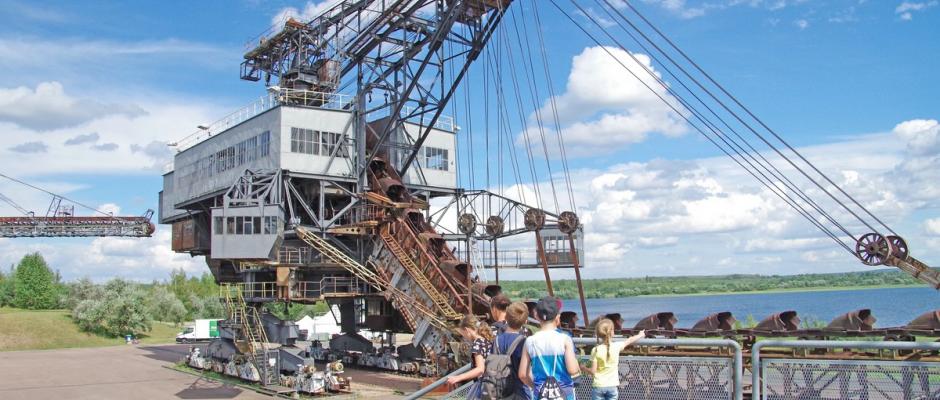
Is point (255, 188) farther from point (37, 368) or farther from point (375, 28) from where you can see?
point (37, 368)

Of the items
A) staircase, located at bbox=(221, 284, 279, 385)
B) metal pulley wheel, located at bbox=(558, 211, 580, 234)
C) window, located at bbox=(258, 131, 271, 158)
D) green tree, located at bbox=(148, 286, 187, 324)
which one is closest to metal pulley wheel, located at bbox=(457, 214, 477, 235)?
metal pulley wheel, located at bbox=(558, 211, 580, 234)

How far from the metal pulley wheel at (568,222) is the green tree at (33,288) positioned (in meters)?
90.4

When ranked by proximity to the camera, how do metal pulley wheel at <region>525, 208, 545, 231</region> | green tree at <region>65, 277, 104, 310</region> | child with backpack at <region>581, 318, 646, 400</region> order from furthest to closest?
1. green tree at <region>65, 277, 104, 310</region>
2. metal pulley wheel at <region>525, 208, 545, 231</region>
3. child with backpack at <region>581, 318, 646, 400</region>

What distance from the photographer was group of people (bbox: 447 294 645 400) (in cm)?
769

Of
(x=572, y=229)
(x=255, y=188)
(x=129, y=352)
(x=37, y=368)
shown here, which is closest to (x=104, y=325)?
(x=129, y=352)

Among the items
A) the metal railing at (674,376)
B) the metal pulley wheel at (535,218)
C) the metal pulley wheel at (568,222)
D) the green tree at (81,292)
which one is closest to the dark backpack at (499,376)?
the metal railing at (674,376)

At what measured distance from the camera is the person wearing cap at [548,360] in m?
7.67

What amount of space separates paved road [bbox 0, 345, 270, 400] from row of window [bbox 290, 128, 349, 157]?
11.7 m

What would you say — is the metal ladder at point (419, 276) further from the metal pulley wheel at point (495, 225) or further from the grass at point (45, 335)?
the grass at point (45, 335)

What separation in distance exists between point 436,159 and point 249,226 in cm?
1180

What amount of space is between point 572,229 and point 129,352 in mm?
41596

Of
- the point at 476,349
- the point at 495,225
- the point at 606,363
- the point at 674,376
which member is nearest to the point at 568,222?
the point at 495,225

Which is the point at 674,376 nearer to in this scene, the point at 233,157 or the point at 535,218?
the point at 535,218

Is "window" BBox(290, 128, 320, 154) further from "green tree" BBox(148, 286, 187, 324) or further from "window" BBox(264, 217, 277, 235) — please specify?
"green tree" BBox(148, 286, 187, 324)
